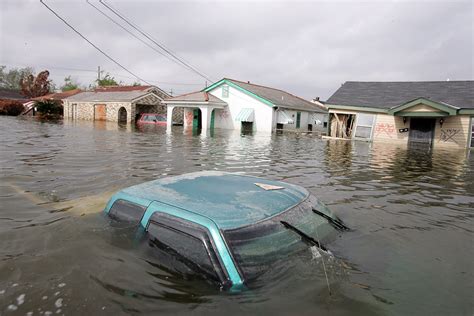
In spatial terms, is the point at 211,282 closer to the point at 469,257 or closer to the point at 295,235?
the point at 295,235

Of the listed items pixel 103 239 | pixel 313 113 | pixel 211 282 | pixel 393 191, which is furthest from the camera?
pixel 313 113

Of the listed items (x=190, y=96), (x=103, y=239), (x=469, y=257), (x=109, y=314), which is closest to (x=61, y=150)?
(x=103, y=239)

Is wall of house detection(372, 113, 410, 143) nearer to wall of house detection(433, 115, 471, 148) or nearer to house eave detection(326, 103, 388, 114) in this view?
house eave detection(326, 103, 388, 114)

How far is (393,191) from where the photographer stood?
7887 millimetres

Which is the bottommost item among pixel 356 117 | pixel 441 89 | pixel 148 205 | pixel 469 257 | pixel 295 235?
pixel 469 257

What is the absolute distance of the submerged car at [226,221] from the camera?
2.93 m

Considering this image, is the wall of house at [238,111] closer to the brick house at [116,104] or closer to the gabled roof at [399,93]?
the gabled roof at [399,93]

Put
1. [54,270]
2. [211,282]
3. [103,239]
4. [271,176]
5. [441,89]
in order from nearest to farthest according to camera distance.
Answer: [211,282], [54,270], [103,239], [271,176], [441,89]

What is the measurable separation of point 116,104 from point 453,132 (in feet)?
110

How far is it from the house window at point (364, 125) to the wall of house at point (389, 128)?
26 centimetres

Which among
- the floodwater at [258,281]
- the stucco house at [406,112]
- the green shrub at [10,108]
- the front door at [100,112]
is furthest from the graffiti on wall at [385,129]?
the green shrub at [10,108]

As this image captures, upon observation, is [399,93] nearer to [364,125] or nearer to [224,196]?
[364,125]

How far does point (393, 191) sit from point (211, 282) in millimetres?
6293

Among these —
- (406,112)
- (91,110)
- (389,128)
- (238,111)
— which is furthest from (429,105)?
(91,110)
